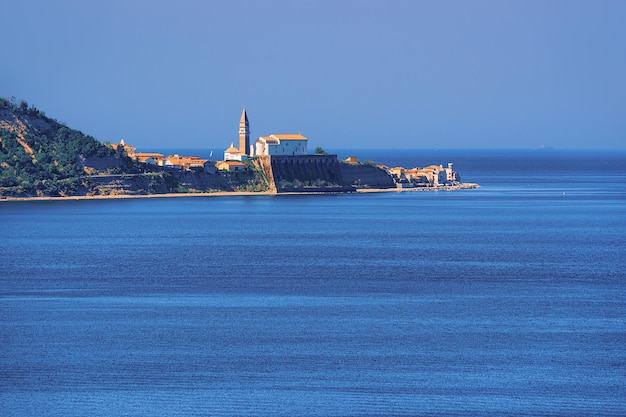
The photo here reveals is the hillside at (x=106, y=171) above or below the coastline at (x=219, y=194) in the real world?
above

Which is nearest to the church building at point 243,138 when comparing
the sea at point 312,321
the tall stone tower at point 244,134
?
the tall stone tower at point 244,134

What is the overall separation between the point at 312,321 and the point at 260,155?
245 feet

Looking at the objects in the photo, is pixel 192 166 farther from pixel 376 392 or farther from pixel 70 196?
pixel 376 392

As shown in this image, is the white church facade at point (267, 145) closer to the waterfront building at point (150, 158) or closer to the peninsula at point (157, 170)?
the peninsula at point (157, 170)

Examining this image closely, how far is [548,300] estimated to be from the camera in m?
37.7

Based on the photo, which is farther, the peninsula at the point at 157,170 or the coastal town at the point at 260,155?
the coastal town at the point at 260,155

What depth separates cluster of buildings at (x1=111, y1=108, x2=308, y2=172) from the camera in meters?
105

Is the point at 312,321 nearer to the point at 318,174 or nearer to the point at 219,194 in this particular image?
the point at 219,194

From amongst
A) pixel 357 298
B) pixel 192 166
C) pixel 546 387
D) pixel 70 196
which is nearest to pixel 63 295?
pixel 357 298

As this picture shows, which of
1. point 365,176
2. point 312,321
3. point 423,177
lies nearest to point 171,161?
point 365,176

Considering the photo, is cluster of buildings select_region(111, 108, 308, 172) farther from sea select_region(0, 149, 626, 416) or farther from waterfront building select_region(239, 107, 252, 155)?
sea select_region(0, 149, 626, 416)

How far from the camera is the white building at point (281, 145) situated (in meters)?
108

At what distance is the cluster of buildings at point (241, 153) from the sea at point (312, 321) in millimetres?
38103

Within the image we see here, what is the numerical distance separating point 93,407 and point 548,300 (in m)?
17.8
